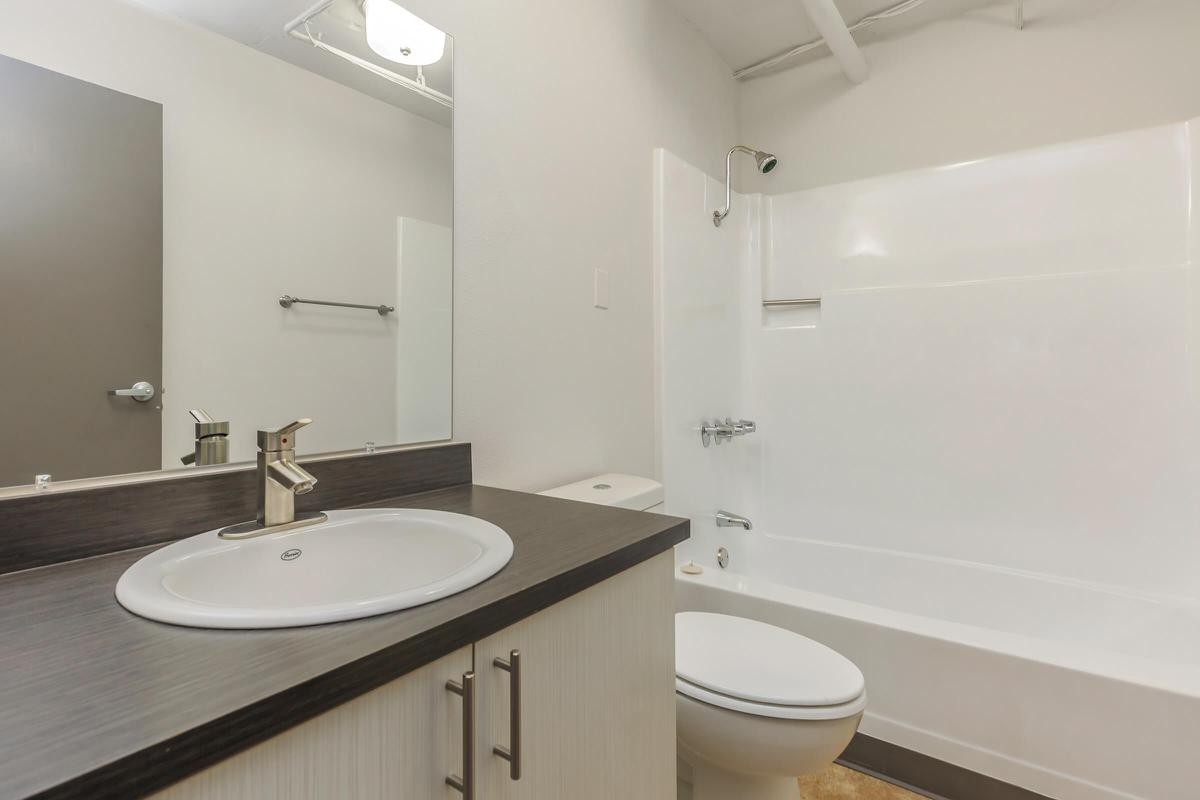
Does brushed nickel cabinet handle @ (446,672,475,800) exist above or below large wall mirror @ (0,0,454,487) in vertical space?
below

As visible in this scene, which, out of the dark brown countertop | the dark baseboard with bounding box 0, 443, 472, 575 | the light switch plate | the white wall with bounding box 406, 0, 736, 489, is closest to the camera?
the dark brown countertop

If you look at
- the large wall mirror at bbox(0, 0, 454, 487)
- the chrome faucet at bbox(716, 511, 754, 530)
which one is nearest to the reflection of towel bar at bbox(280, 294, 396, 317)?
the large wall mirror at bbox(0, 0, 454, 487)

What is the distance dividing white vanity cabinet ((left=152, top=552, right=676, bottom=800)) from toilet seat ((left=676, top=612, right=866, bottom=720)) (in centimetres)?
25

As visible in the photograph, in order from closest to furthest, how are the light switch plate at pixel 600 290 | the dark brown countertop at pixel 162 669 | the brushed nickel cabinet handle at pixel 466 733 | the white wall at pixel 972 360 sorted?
1. the dark brown countertop at pixel 162 669
2. the brushed nickel cabinet handle at pixel 466 733
3. the light switch plate at pixel 600 290
4. the white wall at pixel 972 360

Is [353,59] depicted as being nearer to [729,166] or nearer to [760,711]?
[760,711]

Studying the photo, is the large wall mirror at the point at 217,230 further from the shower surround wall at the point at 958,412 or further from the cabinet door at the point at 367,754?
the shower surround wall at the point at 958,412

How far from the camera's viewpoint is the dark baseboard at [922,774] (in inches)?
54.1

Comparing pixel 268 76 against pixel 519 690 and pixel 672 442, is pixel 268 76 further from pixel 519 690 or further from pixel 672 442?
pixel 672 442

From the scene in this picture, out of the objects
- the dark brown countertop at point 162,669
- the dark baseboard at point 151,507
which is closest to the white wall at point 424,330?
the dark baseboard at point 151,507

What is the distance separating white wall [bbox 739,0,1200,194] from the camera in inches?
74.7

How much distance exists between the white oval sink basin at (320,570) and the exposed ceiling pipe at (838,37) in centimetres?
196

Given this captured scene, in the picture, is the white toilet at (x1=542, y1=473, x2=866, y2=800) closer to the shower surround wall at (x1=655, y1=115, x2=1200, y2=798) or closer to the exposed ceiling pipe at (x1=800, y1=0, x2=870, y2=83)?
the shower surround wall at (x1=655, y1=115, x2=1200, y2=798)

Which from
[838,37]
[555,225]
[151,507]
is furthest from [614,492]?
[838,37]

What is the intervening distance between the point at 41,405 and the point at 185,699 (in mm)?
539
